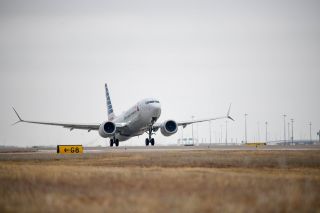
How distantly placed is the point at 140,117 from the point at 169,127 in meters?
5.26

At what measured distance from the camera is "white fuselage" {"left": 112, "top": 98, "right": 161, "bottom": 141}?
72188 mm

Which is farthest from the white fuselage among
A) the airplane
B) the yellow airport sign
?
the yellow airport sign

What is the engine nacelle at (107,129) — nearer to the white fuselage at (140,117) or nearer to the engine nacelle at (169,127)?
the white fuselage at (140,117)

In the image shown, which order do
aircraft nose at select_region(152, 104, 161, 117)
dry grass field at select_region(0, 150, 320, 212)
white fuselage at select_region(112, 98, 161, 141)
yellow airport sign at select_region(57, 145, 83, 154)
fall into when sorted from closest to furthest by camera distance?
dry grass field at select_region(0, 150, 320, 212)
yellow airport sign at select_region(57, 145, 83, 154)
aircraft nose at select_region(152, 104, 161, 117)
white fuselage at select_region(112, 98, 161, 141)

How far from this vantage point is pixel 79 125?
278 ft

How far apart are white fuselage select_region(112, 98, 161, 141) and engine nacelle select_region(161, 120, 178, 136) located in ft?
8.39

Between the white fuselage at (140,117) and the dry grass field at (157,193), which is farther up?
the white fuselage at (140,117)

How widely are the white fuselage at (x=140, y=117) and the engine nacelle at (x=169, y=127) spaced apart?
256 cm

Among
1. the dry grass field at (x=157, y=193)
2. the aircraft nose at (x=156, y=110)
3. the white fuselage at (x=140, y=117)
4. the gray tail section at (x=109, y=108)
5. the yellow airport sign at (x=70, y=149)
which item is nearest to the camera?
the dry grass field at (x=157, y=193)

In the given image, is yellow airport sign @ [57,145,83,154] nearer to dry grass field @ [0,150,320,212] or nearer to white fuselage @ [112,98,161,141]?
white fuselage @ [112,98,161,141]

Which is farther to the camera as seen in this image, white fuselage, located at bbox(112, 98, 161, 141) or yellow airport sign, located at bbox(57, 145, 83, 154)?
white fuselage, located at bbox(112, 98, 161, 141)

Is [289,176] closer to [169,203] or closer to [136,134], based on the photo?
[169,203]

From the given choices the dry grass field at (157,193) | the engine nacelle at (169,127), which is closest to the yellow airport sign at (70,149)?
the engine nacelle at (169,127)

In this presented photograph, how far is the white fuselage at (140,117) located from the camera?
72.2m
